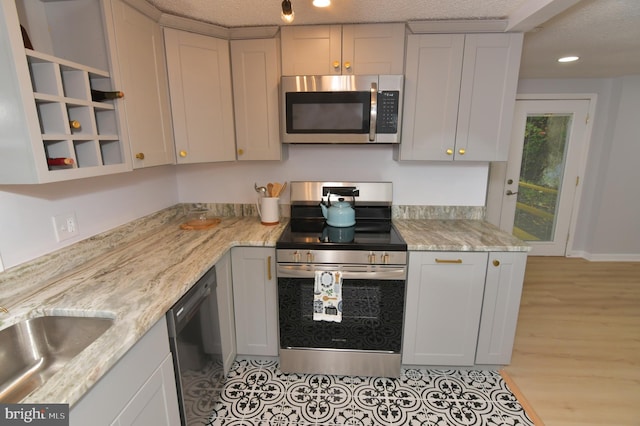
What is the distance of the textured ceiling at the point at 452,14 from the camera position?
1.71 meters

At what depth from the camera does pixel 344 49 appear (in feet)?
6.52

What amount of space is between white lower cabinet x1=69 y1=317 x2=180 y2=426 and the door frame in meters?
3.76

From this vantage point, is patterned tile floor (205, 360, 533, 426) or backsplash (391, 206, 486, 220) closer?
patterned tile floor (205, 360, 533, 426)

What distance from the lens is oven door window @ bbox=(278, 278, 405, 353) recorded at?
1888mm

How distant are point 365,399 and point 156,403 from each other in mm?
1244

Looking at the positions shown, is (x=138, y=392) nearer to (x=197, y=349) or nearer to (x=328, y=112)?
(x=197, y=349)

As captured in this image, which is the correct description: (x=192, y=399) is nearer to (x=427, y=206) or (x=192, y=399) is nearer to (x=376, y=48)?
(x=427, y=206)

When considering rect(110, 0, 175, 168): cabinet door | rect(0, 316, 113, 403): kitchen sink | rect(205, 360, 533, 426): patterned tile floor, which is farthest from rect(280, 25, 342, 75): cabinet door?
rect(205, 360, 533, 426): patterned tile floor

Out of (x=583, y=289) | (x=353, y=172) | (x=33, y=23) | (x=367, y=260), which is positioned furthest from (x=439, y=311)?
(x=33, y=23)

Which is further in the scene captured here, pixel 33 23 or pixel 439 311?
pixel 439 311

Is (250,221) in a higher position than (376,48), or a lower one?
lower

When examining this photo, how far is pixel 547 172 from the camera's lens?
3869 mm

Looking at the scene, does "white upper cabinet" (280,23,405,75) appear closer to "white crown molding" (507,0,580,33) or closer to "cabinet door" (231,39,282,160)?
"cabinet door" (231,39,282,160)

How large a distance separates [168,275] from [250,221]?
3.38 feet
